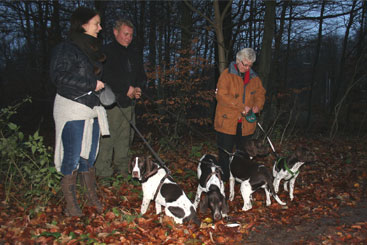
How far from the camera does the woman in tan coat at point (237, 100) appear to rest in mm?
4824

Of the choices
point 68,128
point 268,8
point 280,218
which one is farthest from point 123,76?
point 268,8

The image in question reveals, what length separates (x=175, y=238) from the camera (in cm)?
336

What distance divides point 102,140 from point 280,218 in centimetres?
326

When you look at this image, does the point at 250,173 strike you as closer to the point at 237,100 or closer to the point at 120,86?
the point at 237,100

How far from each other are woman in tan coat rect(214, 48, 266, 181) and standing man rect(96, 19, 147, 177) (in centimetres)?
152

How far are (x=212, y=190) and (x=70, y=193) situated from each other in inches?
75.0

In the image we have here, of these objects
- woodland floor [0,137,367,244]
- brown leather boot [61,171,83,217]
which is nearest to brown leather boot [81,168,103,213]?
woodland floor [0,137,367,244]

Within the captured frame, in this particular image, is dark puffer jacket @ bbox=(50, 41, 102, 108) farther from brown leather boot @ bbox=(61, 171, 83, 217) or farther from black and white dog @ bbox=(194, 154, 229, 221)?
black and white dog @ bbox=(194, 154, 229, 221)

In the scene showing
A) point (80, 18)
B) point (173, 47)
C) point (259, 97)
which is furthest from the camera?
point (173, 47)

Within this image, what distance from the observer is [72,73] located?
10.9 ft

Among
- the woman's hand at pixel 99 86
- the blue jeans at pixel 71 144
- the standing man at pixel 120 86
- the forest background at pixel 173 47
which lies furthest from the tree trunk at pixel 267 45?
the blue jeans at pixel 71 144

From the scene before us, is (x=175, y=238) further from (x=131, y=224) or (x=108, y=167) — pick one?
(x=108, y=167)

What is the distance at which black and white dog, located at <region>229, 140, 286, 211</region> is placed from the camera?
4512mm

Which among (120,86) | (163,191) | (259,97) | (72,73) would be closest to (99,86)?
(72,73)
